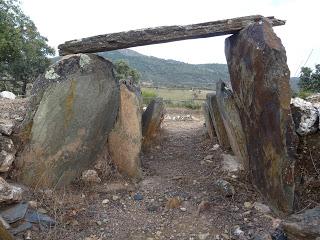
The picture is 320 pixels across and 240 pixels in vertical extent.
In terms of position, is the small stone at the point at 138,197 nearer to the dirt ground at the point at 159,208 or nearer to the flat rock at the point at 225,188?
the dirt ground at the point at 159,208

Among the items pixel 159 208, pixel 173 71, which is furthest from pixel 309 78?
pixel 173 71

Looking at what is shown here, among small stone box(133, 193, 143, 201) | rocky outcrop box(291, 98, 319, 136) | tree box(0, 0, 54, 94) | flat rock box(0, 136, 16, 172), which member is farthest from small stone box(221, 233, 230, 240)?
tree box(0, 0, 54, 94)

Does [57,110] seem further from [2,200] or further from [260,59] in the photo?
[260,59]

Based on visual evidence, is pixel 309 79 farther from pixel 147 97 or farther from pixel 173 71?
pixel 173 71

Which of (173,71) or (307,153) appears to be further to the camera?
(173,71)

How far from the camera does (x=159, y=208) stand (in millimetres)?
5375

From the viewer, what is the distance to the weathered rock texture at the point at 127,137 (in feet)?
20.1

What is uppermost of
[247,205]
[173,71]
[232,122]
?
[232,122]

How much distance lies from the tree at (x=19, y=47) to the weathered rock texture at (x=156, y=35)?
1480 cm

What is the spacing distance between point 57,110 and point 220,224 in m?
2.64

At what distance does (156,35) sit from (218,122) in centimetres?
219

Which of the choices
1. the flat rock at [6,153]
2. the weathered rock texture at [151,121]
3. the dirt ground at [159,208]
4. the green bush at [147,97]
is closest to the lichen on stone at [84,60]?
the flat rock at [6,153]

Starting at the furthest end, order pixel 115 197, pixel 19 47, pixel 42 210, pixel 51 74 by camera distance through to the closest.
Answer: pixel 19 47, pixel 51 74, pixel 115 197, pixel 42 210

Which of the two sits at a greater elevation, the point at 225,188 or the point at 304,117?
the point at 304,117
